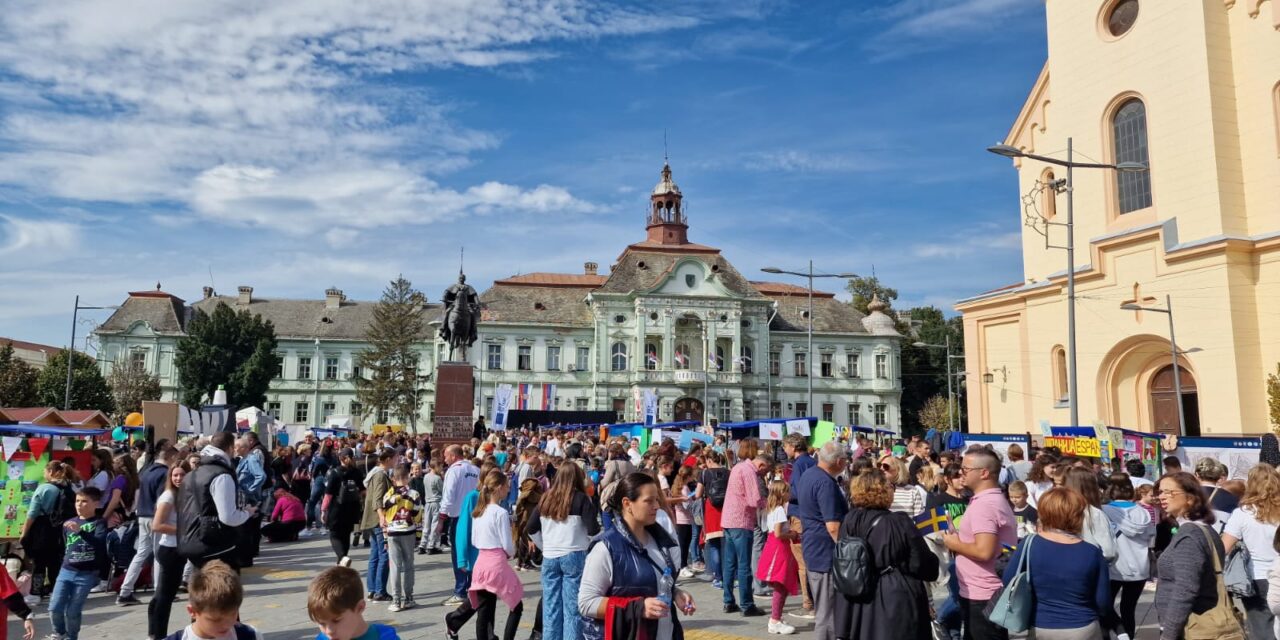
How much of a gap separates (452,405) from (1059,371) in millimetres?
20988

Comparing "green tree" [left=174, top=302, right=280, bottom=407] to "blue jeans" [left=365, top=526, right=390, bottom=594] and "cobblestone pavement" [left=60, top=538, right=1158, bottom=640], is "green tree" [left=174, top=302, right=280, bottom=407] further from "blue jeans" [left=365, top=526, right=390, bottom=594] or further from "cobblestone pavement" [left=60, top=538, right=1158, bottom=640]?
"blue jeans" [left=365, top=526, right=390, bottom=594]

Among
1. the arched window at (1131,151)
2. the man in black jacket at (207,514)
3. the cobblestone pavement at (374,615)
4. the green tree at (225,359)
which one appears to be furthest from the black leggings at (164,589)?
the green tree at (225,359)

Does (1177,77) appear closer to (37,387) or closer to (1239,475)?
(1239,475)

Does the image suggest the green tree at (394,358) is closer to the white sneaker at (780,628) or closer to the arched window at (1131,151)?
the arched window at (1131,151)

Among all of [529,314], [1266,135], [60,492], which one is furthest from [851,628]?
[529,314]

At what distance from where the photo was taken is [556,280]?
67.7 metres

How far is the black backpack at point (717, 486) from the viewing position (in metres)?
10.6

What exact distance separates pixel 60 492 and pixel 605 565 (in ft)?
25.2

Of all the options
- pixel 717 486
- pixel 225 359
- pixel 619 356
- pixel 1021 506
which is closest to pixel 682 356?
pixel 619 356

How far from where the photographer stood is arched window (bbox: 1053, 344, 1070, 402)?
29859 millimetres

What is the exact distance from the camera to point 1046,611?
497 cm

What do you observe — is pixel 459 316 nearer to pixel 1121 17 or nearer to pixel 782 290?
pixel 1121 17

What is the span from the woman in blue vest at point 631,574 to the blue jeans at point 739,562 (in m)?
4.50

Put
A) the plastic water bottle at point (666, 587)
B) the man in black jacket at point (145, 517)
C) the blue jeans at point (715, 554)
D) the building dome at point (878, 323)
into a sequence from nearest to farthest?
the plastic water bottle at point (666, 587) < the man in black jacket at point (145, 517) < the blue jeans at point (715, 554) < the building dome at point (878, 323)
